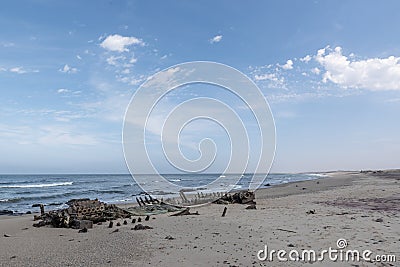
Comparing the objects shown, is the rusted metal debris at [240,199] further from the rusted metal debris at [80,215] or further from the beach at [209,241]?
the beach at [209,241]

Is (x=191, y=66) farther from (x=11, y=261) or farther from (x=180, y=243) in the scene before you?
(x=11, y=261)

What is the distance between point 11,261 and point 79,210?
27.8 ft

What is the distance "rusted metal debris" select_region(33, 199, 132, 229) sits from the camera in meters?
14.7

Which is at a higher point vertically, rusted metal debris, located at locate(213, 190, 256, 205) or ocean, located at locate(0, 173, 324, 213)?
rusted metal debris, located at locate(213, 190, 256, 205)

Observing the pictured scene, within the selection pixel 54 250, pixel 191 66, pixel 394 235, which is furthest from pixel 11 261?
pixel 191 66

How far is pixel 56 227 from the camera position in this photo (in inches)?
587

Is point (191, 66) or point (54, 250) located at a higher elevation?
point (191, 66)

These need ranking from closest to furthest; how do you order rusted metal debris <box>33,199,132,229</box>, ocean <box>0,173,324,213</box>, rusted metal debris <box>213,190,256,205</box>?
1. rusted metal debris <box>33,199,132,229</box>
2. rusted metal debris <box>213,190,256,205</box>
3. ocean <box>0,173,324,213</box>

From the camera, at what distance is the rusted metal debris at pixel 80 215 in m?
14.7

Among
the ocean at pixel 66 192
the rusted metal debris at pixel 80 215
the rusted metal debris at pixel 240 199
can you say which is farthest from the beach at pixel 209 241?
the ocean at pixel 66 192

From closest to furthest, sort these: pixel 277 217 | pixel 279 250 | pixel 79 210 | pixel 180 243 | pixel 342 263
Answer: pixel 342 263 → pixel 279 250 → pixel 180 243 → pixel 277 217 → pixel 79 210

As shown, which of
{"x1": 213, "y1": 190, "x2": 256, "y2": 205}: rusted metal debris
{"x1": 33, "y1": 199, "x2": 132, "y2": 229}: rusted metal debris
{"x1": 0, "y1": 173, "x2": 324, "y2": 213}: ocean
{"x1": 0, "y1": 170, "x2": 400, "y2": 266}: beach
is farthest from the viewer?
{"x1": 0, "y1": 173, "x2": 324, "y2": 213}: ocean

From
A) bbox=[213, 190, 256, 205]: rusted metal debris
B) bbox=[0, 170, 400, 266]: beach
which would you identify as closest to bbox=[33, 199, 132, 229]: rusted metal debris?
bbox=[0, 170, 400, 266]: beach

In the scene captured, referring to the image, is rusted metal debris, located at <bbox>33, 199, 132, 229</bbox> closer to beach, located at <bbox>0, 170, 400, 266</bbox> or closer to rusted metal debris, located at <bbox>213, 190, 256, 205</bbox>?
beach, located at <bbox>0, 170, 400, 266</bbox>
